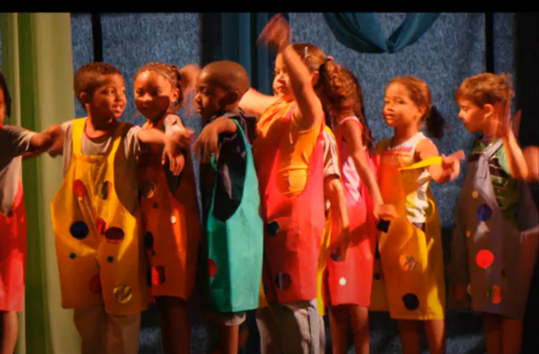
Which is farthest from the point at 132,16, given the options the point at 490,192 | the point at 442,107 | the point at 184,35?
the point at 490,192

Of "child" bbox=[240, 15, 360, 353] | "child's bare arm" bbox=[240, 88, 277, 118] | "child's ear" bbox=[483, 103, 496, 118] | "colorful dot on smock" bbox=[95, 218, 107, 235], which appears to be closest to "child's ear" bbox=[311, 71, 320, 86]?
"child" bbox=[240, 15, 360, 353]

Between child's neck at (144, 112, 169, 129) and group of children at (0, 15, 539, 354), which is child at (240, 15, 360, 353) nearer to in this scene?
group of children at (0, 15, 539, 354)

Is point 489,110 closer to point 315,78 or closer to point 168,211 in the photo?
point 315,78

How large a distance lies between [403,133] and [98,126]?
98 cm

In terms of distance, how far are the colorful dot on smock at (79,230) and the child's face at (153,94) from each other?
1.29ft

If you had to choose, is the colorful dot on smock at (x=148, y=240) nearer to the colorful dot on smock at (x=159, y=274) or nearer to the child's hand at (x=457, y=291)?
the colorful dot on smock at (x=159, y=274)

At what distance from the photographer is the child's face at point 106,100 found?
244 cm

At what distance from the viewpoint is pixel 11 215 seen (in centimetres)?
243

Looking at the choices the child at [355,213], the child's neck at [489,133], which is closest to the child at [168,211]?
the child at [355,213]

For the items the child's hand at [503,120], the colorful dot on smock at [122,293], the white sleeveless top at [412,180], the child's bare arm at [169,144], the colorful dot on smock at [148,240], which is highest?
the child's hand at [503,120]

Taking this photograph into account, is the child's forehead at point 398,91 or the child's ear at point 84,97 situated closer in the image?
the child's ear at point 84,97

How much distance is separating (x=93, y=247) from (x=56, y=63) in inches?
23.3

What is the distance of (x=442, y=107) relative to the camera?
2.61m

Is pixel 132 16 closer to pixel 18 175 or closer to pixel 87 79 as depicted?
pixel 87 79
